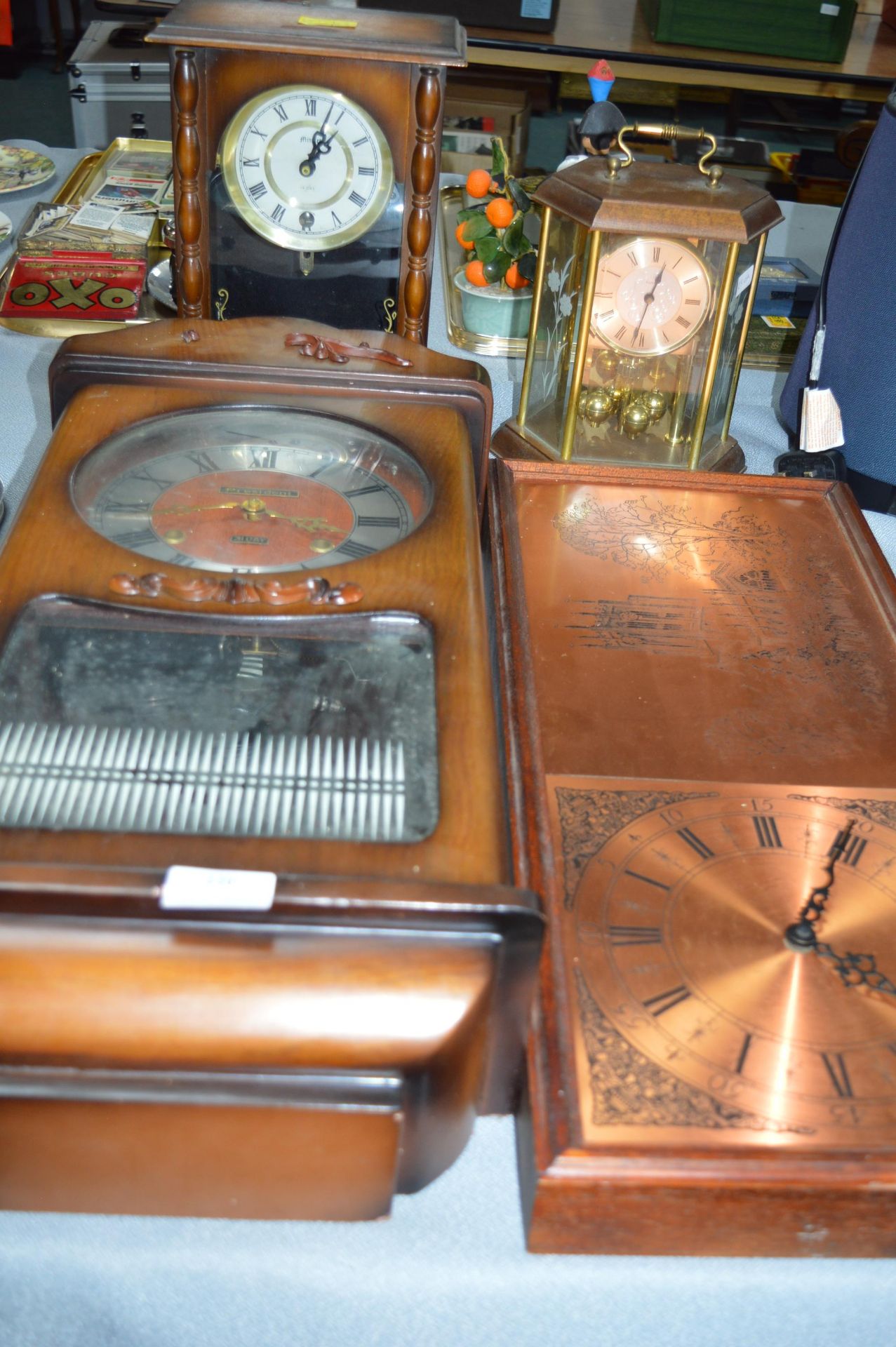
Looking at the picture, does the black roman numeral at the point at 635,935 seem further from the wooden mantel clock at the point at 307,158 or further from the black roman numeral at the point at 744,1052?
the wooden mantel clock at the point at 307,158

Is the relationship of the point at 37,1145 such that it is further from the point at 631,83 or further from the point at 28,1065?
the point at 631,83

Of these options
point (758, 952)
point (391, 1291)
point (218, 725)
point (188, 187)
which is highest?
point (188, 187)

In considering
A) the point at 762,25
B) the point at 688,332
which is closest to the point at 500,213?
the point at 688,332

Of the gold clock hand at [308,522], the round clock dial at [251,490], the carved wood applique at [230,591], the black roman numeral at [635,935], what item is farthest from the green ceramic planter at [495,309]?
the black roman numeral at [635,935]

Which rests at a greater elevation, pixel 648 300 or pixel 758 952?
pixel 648 300

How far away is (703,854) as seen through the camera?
2.94 ft

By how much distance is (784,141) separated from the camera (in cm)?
511

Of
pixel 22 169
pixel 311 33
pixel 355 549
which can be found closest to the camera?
pixel 355 549

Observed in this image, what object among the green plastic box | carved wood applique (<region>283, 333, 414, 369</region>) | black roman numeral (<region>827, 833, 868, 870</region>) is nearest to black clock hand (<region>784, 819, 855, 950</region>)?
black roman numeral (<region>827, 833, 868, 870</region>)

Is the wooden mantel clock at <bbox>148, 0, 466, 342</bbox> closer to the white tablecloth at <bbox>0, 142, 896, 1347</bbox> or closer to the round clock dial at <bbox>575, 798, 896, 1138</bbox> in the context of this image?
the round clock dial at <bbox>575, 798, 896, 1138</bbox>

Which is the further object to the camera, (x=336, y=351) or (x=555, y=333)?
(x=555, y=333)

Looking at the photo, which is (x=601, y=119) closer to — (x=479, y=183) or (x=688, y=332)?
(x=479, y=183)

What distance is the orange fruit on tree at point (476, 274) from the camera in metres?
1.71

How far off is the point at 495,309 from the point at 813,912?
44.4 inches
